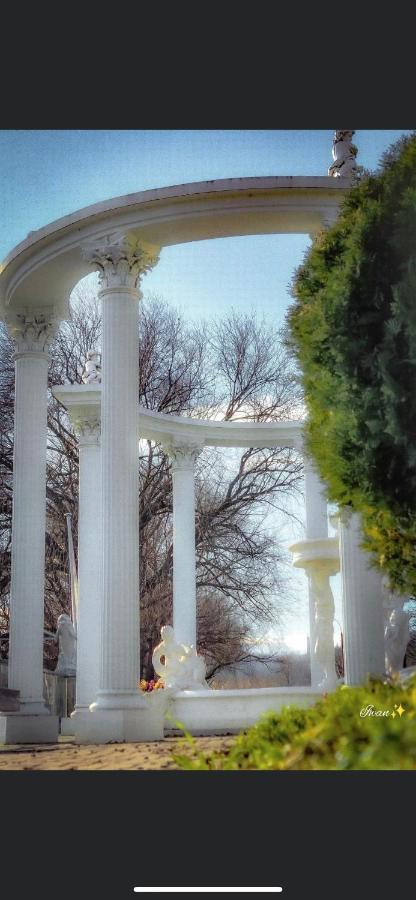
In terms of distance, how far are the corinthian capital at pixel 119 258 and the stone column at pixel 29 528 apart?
2.25 metres

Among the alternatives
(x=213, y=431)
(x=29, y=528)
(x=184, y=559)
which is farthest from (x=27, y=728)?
(x=213, y=431)

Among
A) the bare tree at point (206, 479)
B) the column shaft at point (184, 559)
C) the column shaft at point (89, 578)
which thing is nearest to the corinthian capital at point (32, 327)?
the column shaft at point (89, 578)

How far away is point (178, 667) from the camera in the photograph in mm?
18609

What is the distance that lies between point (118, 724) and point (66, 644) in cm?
1001

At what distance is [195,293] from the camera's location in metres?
18.0

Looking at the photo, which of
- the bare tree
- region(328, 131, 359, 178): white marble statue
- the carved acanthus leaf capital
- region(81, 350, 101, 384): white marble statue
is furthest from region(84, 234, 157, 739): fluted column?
the bare tree

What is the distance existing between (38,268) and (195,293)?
348 centimetres

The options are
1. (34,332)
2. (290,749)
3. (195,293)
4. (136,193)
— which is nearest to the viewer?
→ (290,749)

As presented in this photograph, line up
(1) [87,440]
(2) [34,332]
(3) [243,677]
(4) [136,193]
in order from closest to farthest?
1. (4) [136,193]
2. (2) [34,332]
3. (1) [87,440]
4. (3) [243,677]

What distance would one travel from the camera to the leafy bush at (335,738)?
7.36 metres

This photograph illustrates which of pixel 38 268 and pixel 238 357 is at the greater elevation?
pixel 238 357

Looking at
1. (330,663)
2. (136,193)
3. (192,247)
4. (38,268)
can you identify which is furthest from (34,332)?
(330,663)

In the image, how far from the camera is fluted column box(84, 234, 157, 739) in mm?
13656
